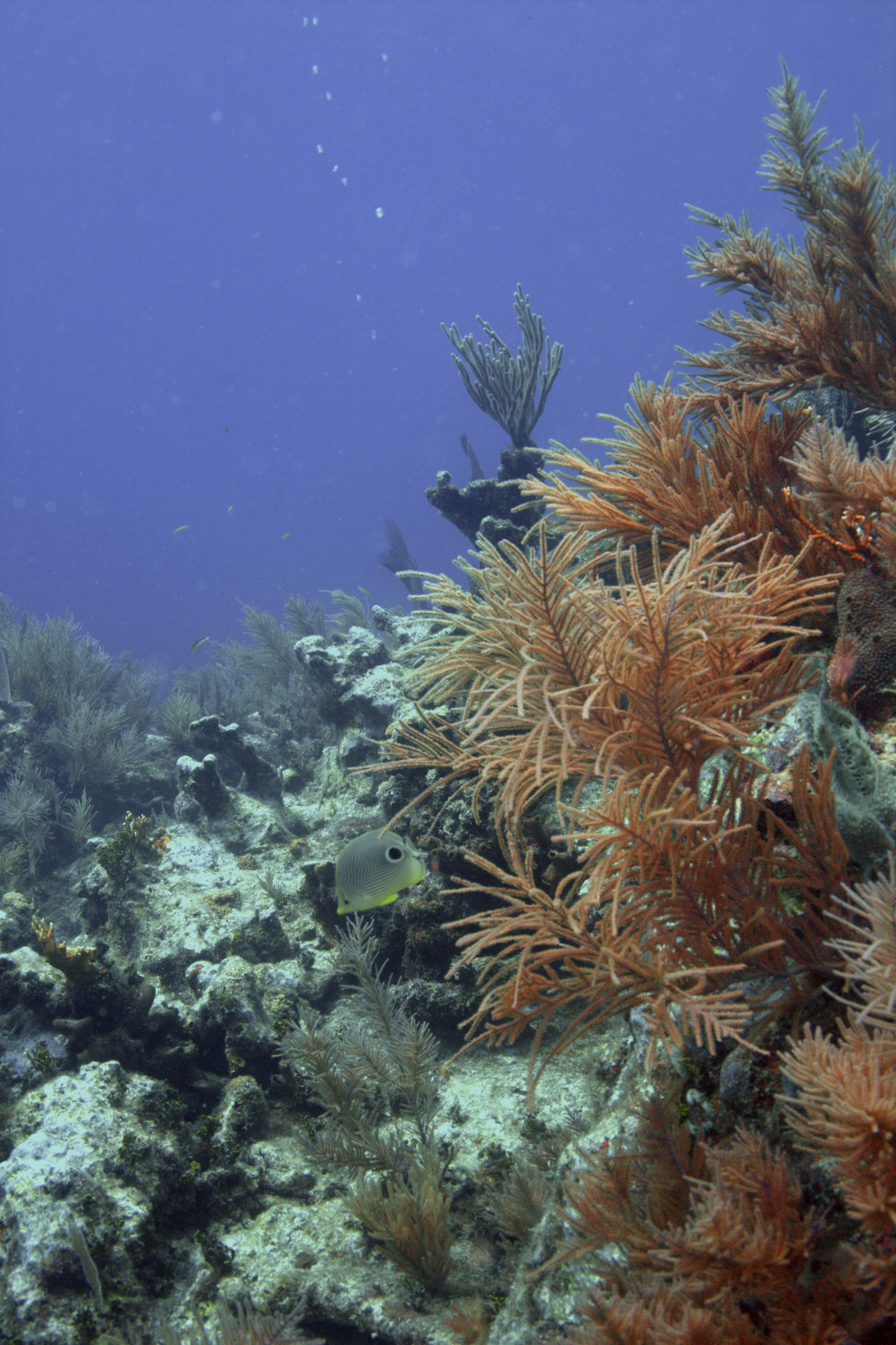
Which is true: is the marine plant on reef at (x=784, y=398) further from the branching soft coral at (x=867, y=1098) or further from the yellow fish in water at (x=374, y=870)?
the yellow fish in water at (x=374, y=870)

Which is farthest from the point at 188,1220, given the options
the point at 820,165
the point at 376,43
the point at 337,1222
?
the point at 376,43

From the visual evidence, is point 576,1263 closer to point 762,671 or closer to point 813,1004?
point 813,1004

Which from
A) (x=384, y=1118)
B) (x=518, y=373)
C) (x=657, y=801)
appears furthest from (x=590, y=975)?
(x=518, y=373)

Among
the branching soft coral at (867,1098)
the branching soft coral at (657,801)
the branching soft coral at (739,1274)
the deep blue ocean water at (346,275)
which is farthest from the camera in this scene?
the deep blue ocean water at (346,275)

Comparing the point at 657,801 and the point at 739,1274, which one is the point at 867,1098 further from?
the point at 657,801

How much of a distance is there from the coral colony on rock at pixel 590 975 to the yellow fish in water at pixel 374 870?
16mm

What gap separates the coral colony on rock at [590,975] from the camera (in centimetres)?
139

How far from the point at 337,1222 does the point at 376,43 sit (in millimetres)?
151054

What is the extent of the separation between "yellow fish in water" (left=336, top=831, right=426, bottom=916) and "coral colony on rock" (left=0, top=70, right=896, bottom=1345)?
0.02m

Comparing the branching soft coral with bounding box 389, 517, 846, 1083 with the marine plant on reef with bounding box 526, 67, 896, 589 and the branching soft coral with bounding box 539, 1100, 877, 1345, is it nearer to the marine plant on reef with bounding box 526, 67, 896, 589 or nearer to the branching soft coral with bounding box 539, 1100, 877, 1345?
→ the branching soft coral with bounding box 539, 1100, 877, 1345

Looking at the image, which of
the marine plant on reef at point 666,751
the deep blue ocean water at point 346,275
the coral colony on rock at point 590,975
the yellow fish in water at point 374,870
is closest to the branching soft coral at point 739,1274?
the coral colony on rock at point 590,975

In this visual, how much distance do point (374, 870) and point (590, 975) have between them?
5.00 feet

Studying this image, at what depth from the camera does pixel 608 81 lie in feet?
386

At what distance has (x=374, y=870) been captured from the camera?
2.93m
